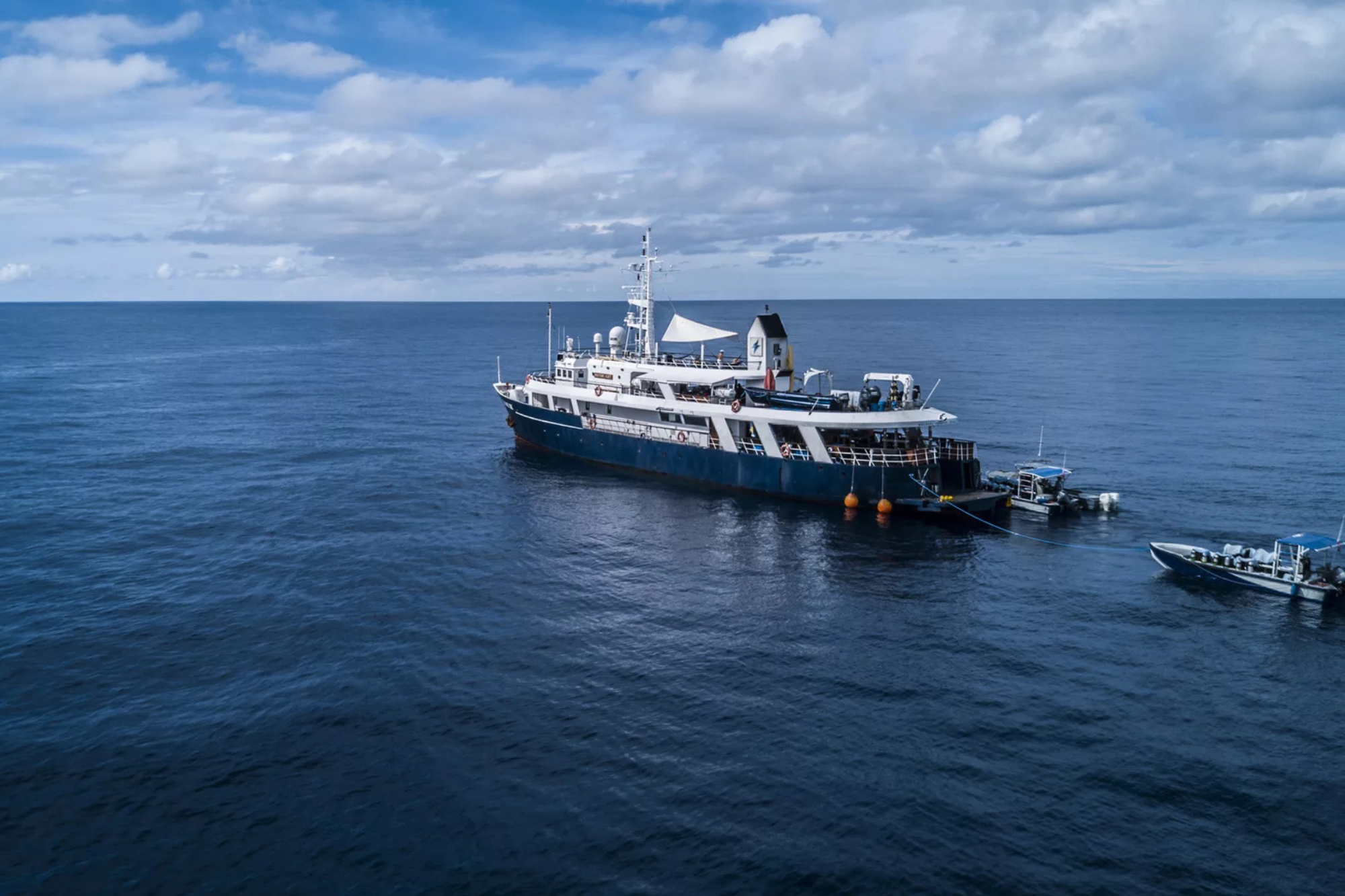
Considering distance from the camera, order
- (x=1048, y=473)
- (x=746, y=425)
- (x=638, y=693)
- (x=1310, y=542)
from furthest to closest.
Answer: (x=746, y=425)
(x=1048, y=473)
(x=1310, y=542)
(x=638, y=693)

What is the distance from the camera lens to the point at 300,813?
2786 cm

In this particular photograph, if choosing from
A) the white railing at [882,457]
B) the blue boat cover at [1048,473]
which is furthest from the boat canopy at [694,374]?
the blue boat cover at [1048,473]

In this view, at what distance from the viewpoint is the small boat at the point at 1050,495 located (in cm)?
6231

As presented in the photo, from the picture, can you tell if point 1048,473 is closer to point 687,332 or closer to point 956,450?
point 956,450

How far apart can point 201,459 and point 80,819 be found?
56665mm

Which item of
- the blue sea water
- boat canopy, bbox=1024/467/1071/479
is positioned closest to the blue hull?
the blue sea water

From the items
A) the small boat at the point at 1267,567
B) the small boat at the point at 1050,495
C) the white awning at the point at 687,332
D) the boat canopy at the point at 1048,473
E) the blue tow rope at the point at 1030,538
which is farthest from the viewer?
the white awning at the point at 687,332

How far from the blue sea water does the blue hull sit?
2653 mm

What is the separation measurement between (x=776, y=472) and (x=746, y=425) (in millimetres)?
5086

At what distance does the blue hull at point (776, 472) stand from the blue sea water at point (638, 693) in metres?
2.65

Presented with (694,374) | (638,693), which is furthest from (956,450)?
(638,693)

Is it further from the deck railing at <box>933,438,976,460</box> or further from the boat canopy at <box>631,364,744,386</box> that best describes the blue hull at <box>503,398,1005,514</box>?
the boat canopy at <box>631,364,744,386</box>

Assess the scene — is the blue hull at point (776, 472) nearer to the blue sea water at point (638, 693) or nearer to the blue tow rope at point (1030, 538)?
the blue tow rope at point (1030, 538)

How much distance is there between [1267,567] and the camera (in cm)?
4634
